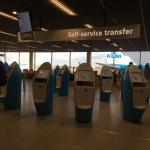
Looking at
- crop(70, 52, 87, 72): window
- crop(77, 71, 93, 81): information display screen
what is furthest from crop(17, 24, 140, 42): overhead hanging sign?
crop(70, 52, 87, 72): window

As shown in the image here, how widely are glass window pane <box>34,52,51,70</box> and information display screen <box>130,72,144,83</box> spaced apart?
2334 centimetres

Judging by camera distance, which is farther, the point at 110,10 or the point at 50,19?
the point at 50,19

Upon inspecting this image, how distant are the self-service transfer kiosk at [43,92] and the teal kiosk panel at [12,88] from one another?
0.72 metres

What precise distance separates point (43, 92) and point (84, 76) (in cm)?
111

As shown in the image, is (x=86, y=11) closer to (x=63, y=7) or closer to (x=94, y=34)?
(x=63, y=7)

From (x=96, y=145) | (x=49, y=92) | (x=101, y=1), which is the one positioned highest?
(x=101, y=1)

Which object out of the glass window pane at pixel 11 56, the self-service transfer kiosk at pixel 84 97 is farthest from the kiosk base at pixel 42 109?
the glass window pane at pixel 11 56

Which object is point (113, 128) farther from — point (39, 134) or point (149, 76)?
point (149, 76)

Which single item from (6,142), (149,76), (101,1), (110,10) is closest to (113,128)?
(6,142)

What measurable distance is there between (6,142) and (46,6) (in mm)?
5629

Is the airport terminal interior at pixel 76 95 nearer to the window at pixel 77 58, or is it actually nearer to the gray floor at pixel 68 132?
the gray floor at pixel 68 132

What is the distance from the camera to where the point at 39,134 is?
4.30 metres

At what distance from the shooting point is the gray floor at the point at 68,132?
379cm

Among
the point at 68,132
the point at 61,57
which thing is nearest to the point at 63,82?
the point at 68,132
